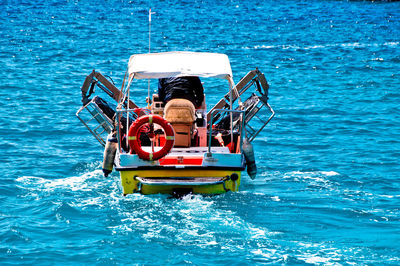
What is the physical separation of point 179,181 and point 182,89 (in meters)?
3.38

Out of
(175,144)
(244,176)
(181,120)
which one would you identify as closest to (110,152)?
(175,144)

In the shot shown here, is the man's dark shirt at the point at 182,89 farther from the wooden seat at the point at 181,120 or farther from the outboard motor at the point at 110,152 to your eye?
the outboard motor at the point at 110,152

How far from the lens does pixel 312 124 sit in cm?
2147

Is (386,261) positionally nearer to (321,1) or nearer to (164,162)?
(164,162)

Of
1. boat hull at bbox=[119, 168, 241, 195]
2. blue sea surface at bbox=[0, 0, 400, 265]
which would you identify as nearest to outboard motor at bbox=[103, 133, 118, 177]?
blue sea surface at bbox=[0, 0, 400, 265]

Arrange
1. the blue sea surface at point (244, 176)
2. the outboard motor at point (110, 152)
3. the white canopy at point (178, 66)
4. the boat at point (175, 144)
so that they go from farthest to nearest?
the white canopy at point (178, 66) → the outboard motor at point (110, 152) → the boat at point (175, 144) → the blue sea surface at point (244, 176)

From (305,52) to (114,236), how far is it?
2495 cm

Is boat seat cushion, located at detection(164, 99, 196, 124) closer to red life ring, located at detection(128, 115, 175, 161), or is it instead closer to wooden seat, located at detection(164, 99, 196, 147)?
wooden seat, located at detection(164, 99, 196, 147)

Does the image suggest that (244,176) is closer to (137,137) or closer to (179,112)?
(179,112)

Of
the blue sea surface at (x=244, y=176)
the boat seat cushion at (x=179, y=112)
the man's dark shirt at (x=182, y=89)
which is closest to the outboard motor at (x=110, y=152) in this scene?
the blue sea surface at (x=244, y=176)

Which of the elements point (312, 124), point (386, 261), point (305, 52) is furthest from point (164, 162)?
point (305, 52)

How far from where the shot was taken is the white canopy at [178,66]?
14.3m

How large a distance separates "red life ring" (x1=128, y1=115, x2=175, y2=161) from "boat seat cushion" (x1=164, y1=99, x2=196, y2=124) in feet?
3.24

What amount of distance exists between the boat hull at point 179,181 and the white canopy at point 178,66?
2.49 metres
